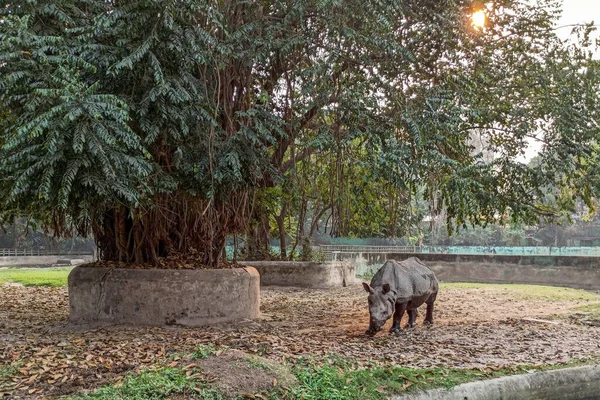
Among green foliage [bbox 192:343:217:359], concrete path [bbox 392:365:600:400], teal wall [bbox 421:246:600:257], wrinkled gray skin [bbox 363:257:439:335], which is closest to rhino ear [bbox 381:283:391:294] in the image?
wrinkled gray skin [bbox 363:257:439:335]

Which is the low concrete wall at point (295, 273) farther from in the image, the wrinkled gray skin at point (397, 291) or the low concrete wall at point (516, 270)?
the wrinkled gray skin at point (397, 291)

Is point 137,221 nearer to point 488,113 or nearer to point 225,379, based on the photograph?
point 225,379

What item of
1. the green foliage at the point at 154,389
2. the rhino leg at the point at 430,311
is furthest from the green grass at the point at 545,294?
the green foliage at the point at 154,389

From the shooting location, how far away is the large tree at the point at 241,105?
6789 mm

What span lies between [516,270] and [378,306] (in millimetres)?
13285

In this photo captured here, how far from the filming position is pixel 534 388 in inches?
238

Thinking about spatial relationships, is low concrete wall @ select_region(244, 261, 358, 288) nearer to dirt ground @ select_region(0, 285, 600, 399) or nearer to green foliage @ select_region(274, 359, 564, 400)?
dirt ground @ select_region(0, 285, 600, 399)

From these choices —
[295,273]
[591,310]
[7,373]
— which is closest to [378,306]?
[7,373]

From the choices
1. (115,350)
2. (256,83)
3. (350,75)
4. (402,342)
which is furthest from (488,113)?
(115,350)

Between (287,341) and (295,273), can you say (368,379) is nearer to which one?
(287,341)

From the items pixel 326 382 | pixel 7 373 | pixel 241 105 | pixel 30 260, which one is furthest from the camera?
pixel 30 260

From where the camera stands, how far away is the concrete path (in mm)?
5512

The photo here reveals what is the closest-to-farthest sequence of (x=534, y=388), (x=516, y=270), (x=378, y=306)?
1. (x=534, y=388)
2. (x=378, y=306)
3. (x=516, y=270)

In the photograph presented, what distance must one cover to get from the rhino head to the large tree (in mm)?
1634
